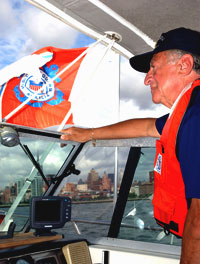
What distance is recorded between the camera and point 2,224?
2.83m

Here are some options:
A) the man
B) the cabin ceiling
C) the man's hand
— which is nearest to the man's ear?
the man

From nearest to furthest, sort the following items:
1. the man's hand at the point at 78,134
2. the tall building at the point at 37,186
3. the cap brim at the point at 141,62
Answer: the cap brim at the point at 141,62 → the man's hand at the point at 78,134 → the tall building at the point at 37,186

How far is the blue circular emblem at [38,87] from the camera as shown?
509 centimetres

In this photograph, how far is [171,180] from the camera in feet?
4.12

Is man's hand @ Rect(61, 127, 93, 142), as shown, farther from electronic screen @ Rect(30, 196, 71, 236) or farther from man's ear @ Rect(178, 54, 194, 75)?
man's ear @ Rect(178, 54, 194, 75)

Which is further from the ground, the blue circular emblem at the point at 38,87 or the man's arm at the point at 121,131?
the blue circular emblem at the point at 38,87

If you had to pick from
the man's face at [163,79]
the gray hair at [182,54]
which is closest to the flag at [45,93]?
the man's face at [163,79]

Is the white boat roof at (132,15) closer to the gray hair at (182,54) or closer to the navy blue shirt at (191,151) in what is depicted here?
the gray hair at (182,54)

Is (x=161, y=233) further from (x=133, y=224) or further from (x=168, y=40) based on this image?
(x=168, y=40)

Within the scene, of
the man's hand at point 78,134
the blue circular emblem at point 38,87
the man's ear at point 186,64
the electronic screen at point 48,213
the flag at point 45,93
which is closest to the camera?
the man's ear at point 186,64

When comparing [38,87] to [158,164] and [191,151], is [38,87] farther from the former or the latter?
[191,151]

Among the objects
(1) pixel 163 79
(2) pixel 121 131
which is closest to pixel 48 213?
(2) pixel 121 131

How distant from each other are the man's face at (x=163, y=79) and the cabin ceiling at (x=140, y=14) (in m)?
1.72

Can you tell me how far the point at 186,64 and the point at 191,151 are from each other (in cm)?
44
